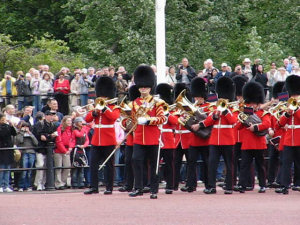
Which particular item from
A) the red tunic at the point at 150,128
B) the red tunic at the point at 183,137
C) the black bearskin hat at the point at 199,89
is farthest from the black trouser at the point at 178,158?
the red tunic at the point at 150,128

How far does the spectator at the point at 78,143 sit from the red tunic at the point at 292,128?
14.0 ft

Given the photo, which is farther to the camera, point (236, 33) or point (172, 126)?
point (236, 33)

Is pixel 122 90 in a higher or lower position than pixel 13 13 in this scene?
lower

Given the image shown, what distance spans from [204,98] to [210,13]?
17.4m

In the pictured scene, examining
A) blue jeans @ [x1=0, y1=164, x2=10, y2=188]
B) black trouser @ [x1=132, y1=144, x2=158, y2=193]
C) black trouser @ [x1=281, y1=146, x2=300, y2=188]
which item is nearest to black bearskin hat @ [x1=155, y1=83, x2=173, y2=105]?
black trouser @ [x1=132, y1=144, x2=158, y2=193]

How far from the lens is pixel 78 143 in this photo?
18969mm

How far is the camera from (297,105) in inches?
633

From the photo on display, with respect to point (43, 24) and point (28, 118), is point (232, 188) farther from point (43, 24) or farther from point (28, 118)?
point (43, 24)

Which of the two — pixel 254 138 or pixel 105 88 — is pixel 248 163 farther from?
pixel 105 88

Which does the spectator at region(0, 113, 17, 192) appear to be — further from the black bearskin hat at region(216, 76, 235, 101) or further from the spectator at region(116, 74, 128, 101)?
the spectator at region(116, 74, 128, 101)

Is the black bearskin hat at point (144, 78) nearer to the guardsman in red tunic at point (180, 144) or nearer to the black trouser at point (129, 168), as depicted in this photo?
the guardsman in red tunic at point (180, 144)

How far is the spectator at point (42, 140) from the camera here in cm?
1834

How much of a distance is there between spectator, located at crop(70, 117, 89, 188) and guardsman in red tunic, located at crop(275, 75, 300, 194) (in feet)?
13.4

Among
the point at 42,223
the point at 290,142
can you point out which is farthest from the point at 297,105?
the point at 42,223
